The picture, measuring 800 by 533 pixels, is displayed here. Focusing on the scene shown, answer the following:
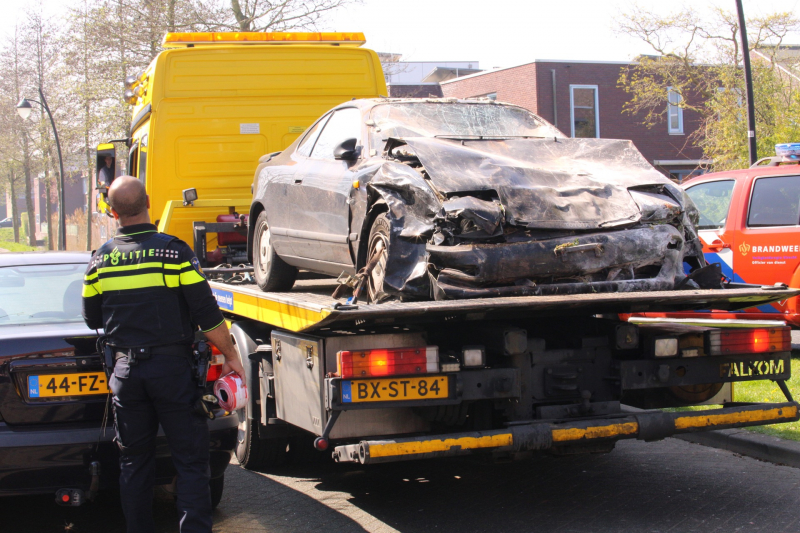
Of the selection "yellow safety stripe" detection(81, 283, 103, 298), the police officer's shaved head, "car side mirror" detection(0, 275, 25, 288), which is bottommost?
"yellow safety stripe" detection(81, 283, 103, 298)

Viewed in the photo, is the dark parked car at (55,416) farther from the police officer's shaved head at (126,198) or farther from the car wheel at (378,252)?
the car wheel at (378,252)

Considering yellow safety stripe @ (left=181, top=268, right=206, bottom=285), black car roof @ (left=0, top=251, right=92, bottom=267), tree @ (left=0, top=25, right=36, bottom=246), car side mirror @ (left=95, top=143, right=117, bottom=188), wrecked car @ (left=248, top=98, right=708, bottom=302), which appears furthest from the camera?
tree @ (left=0, top=25, right=36, bottom=246)

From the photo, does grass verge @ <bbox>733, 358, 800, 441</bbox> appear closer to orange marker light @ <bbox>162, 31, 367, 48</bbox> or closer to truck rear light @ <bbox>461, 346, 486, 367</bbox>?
truck rear light @ <bbox>461, 346, 486, 367</bbox>

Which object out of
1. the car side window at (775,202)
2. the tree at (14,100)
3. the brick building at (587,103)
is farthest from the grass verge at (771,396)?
the tree at (14,100)

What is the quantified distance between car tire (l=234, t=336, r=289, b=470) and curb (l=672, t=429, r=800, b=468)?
284cm

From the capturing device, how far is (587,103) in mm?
→ 36438

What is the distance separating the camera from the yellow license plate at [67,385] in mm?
4309

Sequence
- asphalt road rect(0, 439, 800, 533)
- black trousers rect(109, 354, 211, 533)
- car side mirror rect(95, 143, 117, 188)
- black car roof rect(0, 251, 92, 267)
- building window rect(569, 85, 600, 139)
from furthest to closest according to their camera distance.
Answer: building window rect(569, 85, 600, 139)
car side mirror rect(95, 143, 117, 188)
black car roof rect(0, 251, 92, 267)
asphalt road rect(0, 439, 800, 533)
black trousers rect(109, 354, 211, 533)

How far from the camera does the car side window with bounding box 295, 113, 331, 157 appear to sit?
6758 mm

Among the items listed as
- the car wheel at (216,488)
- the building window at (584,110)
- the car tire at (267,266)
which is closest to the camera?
the car wheel at (216,488)

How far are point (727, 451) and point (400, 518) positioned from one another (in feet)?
9.22

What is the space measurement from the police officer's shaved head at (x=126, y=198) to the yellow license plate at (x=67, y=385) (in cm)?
89

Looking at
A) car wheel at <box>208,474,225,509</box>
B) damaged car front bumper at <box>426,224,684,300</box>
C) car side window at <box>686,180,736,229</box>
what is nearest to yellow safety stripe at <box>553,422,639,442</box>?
damaged car front bumper at <box>426,224,684,300</box>

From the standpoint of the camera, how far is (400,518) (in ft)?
16.3
